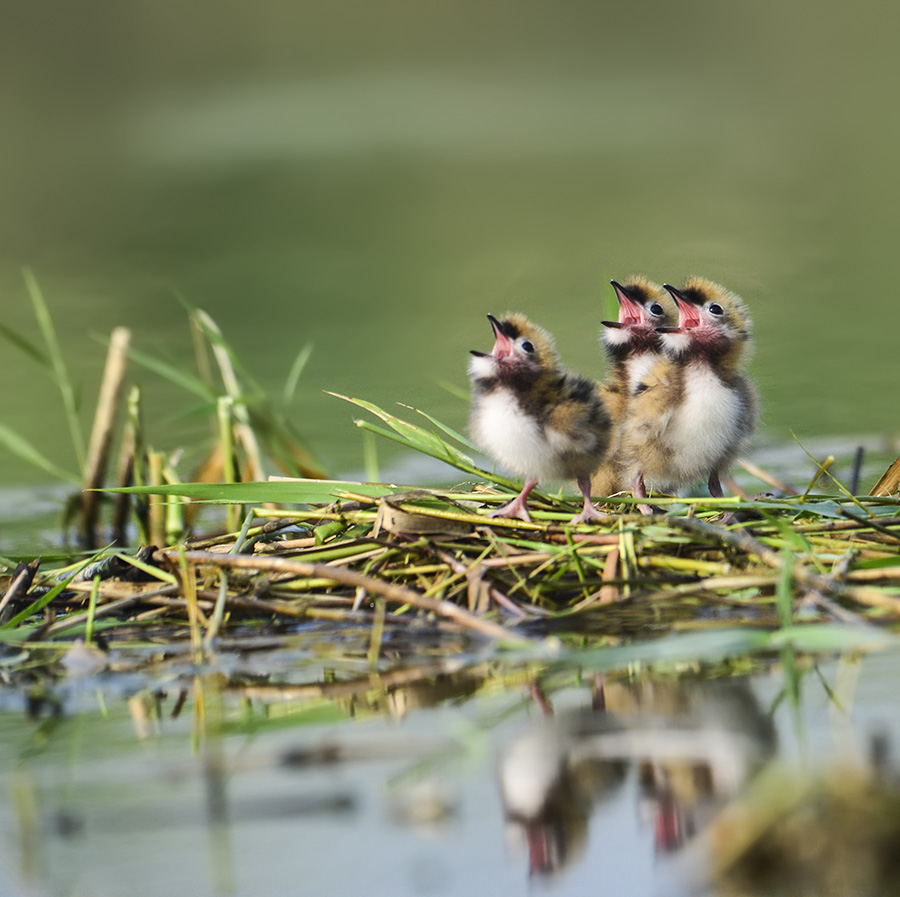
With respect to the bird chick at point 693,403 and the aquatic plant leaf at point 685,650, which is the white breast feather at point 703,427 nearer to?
the bird chick at point 693,403

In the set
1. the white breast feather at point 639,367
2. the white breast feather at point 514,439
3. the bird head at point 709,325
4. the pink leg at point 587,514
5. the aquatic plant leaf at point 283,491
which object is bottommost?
the pink leg at point 587,514

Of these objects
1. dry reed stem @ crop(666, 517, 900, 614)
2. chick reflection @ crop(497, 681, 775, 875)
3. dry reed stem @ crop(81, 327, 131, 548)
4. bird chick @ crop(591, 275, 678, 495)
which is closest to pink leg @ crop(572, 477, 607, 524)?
dry reed stem @ crop(666, 517, 900, 614)

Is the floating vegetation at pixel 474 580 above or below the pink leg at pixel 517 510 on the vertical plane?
below

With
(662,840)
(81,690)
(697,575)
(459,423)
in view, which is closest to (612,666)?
(697,575)

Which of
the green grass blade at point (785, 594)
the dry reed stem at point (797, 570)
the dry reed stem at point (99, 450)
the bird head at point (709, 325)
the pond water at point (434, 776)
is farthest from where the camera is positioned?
the dry reed stem at point (99, 450)

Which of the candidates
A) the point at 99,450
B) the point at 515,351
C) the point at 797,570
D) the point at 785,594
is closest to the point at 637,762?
the point at 785,594

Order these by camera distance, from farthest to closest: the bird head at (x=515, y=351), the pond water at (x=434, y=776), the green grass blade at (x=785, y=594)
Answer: the bird head at (x=515, y=351) → the green grass blade at (x=785, y=594) → the pond water at (x=434, y=776)

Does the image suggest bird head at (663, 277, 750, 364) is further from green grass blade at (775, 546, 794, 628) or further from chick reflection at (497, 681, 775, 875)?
chick reflection at (497, 681, 775, 875)

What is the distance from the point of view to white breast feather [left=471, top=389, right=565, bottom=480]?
364cm

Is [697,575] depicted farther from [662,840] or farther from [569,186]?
[569,186]

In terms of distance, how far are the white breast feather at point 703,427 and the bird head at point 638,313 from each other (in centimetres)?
38

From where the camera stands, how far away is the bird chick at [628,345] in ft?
13.7

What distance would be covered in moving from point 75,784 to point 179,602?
1019 millimetres

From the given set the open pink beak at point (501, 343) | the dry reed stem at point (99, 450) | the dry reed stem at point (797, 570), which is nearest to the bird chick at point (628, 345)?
the open pink beak at point (501, 343)
